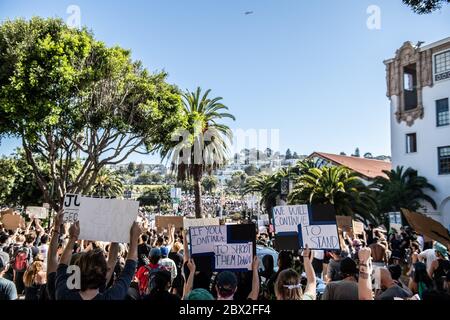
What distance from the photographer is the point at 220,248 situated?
213 inches

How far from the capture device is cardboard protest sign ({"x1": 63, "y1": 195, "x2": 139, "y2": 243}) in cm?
430

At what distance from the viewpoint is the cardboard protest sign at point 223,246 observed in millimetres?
5266

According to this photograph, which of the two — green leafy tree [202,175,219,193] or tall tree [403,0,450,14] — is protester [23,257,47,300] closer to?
tall tree [403,0,450,14]

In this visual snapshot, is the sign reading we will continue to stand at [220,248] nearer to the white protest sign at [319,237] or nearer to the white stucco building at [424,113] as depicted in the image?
the white protest sign at [319,237]

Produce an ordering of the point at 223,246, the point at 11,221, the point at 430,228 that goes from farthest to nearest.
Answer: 1. the point at 11,221
2. the point at 223,246
3. the point at 430,228

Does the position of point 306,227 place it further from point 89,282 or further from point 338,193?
point 338,193

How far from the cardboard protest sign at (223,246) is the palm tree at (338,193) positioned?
22.3 m

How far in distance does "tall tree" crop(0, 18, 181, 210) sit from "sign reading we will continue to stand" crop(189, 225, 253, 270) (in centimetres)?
1311

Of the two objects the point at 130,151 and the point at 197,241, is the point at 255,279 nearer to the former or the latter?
the point at 197,241

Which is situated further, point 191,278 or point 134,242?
point 191,278

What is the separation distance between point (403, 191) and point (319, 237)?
90.4ft

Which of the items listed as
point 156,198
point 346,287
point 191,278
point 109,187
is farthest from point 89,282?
point 156,198

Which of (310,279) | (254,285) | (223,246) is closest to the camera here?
(310,279)
